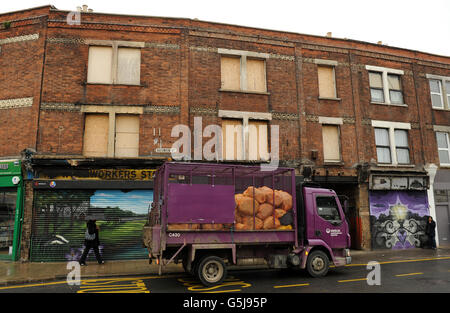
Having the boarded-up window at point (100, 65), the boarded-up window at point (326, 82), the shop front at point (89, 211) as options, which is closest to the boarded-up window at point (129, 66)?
the boarded-up window at point (100, 65)

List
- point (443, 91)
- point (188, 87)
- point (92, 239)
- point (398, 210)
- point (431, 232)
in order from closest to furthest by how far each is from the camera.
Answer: point (92, 239)
point (188, 87)
point (431, 232)
point (398, 210)
point (443, 91)

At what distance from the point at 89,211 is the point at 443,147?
19.7m

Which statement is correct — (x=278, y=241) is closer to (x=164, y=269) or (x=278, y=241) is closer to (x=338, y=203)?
(x=338, y=203)

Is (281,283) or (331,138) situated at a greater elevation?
(331,138)

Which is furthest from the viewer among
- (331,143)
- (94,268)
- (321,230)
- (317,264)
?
(331,143)

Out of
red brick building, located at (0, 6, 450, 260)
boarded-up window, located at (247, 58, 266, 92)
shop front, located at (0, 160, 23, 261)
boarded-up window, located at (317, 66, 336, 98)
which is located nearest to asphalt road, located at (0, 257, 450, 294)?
shop front, located at (0, 160, 23, 261)

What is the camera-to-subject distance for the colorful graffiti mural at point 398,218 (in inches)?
652

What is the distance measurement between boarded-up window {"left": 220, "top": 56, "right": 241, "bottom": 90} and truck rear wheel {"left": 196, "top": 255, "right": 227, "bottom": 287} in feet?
31.4

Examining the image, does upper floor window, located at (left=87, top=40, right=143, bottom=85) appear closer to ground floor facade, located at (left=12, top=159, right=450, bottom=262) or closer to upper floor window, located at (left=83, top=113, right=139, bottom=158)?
upper floor window, located at (left=83, top=113, right=139, bottom=158)

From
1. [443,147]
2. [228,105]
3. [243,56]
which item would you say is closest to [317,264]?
[228,105]

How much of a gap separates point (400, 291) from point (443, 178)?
44.6 feet

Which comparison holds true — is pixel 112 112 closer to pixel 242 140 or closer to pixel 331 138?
pixel 242 140

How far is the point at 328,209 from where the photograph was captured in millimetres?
9891

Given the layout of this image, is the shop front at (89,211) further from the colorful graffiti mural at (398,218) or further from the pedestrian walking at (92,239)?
the colorful graffiti mural at (398,218)
